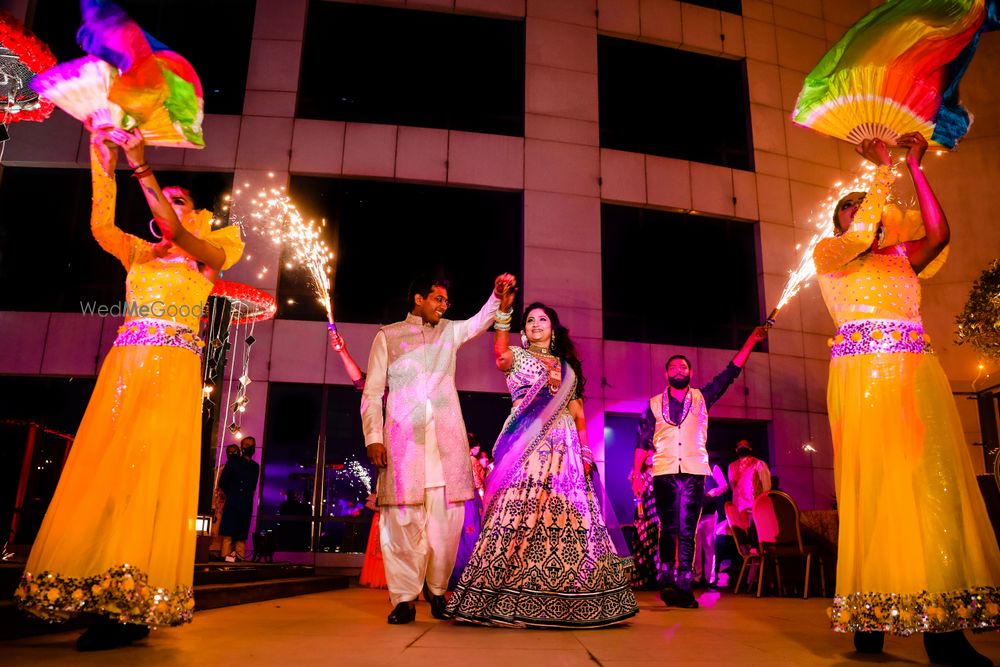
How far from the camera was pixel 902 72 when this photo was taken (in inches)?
120

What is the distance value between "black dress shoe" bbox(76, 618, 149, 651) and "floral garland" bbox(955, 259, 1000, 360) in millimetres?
9233

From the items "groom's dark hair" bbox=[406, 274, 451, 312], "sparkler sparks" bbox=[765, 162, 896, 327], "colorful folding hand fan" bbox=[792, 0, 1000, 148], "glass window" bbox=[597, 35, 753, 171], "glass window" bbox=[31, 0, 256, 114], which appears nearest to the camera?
"colorful folding hand fan" bbox=[792, 0, 1000, 148]

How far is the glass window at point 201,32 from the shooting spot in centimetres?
1166

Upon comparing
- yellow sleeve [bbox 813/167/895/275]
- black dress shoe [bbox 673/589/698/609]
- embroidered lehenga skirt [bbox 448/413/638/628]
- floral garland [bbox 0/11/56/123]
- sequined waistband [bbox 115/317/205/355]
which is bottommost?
black dress shoe [bbox 673/589/698/609]

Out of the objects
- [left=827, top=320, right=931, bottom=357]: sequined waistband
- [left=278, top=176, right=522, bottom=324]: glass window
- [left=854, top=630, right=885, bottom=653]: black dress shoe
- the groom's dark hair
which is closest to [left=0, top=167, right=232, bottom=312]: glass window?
[left=278, top=176, right=522, bottom=324]: glass window

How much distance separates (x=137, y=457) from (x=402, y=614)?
1749 mm

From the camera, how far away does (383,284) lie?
11305mm

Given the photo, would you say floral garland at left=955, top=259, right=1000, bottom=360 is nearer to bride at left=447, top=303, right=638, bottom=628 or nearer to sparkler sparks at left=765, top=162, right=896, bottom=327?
sparkler sparks at left=765, top=162, right=896, bottom=327

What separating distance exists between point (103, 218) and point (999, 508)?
543 centimetres

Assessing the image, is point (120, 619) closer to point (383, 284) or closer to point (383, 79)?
point (383, 284)

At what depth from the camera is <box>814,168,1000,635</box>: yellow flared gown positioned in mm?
2715

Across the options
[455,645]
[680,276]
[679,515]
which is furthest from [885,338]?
[680,276]

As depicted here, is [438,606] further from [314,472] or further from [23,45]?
[314,472]

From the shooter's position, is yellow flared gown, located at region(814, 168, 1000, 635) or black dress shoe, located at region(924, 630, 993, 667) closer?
black dress shoe, located at region(924, 630, 993, 667)
